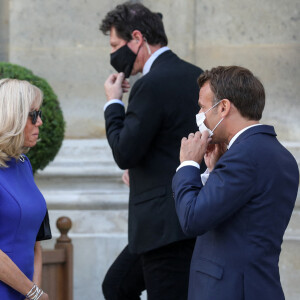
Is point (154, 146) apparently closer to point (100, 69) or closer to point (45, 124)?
point (45, 124)

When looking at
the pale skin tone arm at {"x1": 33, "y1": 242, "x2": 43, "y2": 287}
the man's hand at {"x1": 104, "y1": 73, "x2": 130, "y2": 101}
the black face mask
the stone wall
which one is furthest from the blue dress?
the stone wall

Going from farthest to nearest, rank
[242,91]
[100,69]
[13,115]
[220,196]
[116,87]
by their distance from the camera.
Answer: [100,69], [116,87], [13,115], [242,91], [220,196]

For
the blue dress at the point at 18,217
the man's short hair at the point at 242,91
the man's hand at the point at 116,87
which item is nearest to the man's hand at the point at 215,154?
the man's short hair at the point at 242,91

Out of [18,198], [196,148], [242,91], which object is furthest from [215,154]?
[18,198]

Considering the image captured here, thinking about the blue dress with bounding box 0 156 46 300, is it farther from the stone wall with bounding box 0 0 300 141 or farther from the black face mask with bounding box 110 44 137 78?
the stone wall with bounding box 0 0 300 141

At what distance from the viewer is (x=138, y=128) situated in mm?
3723

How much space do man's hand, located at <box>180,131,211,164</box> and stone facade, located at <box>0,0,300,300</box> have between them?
9.57 feet

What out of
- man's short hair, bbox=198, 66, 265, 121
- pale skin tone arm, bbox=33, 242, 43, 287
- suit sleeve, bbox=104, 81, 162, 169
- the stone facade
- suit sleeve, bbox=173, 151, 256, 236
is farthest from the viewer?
the stone facade

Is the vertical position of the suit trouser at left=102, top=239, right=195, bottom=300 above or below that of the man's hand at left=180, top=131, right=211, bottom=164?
below

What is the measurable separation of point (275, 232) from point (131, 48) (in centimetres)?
170

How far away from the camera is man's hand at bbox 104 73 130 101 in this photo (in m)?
4.06

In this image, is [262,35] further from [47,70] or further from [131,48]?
[131,48]

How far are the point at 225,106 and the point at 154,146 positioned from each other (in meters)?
1.05

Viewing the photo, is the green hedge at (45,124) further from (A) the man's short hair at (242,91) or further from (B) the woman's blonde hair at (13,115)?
(A) the man's short hair at (242,91)
